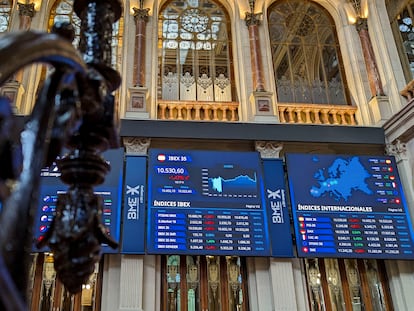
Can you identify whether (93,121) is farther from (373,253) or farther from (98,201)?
(373,253)

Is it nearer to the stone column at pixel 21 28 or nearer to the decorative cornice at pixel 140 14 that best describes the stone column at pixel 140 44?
the decorative cornice at pixel 140 14

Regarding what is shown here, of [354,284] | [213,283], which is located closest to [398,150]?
[354,284]

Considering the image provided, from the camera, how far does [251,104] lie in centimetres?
853

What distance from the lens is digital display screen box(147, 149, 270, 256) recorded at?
6961mm

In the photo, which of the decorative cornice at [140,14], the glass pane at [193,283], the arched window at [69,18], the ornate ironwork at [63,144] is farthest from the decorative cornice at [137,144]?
the ornate ironwork at [63,144]

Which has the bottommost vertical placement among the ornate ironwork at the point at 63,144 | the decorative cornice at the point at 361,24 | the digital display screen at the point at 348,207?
the ornate ironwork at the point at 63,144

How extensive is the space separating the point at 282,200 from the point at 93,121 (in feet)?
20.9

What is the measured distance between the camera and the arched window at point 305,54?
912cm

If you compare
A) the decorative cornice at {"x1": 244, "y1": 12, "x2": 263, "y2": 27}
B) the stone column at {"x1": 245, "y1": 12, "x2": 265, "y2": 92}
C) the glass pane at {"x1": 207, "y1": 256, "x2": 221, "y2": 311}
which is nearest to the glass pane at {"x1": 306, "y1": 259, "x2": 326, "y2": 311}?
the glass pane at {"x1": 207, "y1": 256, "x2": 221, "y2": 311}

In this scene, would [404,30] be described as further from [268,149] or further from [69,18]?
[69,18]

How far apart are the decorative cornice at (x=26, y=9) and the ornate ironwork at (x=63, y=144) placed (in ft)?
26.7

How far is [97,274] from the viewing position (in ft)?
23.6

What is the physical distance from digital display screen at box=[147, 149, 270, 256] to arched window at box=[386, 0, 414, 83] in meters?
4.02

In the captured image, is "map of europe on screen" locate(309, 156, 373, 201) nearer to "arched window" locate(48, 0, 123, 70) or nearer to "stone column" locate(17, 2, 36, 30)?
"arched window" locate(48, 0, 123, 70)
